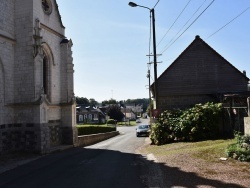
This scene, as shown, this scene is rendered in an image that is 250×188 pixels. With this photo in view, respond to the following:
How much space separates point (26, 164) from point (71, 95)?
9.21 metres

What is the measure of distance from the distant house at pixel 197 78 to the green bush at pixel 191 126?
5.39 metres

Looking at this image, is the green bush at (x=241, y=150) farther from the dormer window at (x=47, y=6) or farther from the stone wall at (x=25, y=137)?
the dormer window at (x=47, y=6)

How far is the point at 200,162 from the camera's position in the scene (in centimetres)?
1102

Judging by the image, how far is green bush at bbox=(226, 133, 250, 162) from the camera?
10664 millimetres

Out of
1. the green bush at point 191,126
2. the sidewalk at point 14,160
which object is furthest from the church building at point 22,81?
the green bush at point 191,126

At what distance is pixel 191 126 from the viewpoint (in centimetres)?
1873

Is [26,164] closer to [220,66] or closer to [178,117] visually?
[178,117]

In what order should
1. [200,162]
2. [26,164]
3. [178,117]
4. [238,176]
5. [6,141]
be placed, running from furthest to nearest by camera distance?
[178,117] < [6,141] < [26,164] < [200,162] < [238,176]

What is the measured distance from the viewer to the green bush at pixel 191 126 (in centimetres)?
1841

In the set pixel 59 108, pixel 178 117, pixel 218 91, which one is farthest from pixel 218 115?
pixel 59 108

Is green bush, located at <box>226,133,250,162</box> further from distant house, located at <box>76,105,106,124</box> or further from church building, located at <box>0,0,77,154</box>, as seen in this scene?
distant house, located at <box>76,105,106,124</box>

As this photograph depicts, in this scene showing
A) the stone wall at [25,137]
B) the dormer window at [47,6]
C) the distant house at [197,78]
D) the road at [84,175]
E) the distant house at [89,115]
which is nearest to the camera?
the road at [84,175]

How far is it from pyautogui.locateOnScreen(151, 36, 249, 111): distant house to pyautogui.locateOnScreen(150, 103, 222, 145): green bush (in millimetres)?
5392

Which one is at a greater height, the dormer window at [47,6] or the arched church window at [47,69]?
the dormer window at [47,6]
